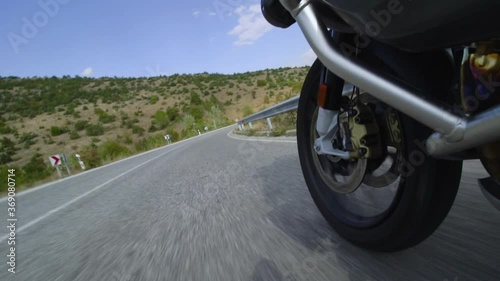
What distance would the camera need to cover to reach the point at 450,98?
0.93 meters

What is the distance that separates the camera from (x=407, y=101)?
88cm

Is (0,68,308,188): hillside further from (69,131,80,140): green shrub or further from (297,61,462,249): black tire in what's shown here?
(297,61,462,249): black tire

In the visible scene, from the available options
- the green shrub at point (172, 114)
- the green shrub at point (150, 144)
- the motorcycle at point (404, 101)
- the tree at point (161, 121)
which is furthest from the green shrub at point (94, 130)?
the motorcycle at point (404, 101)

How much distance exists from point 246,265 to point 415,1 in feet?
4.13

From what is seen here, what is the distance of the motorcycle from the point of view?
0.73 metres

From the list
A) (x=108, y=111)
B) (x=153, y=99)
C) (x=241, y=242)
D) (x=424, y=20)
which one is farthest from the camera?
(x=153, y=99)

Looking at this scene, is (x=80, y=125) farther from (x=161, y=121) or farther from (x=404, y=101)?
(x=404, y=101)

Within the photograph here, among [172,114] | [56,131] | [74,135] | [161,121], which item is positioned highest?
[56,131]

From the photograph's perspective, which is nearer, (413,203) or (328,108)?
(413,203)

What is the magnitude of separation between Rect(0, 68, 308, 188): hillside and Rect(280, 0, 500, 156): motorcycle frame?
64.1ft

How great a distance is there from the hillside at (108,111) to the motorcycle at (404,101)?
63.4ft

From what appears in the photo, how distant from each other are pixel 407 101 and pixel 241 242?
1225 millimetres

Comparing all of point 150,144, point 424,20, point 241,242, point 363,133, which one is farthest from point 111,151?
point 424,20

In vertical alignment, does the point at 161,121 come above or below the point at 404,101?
above
